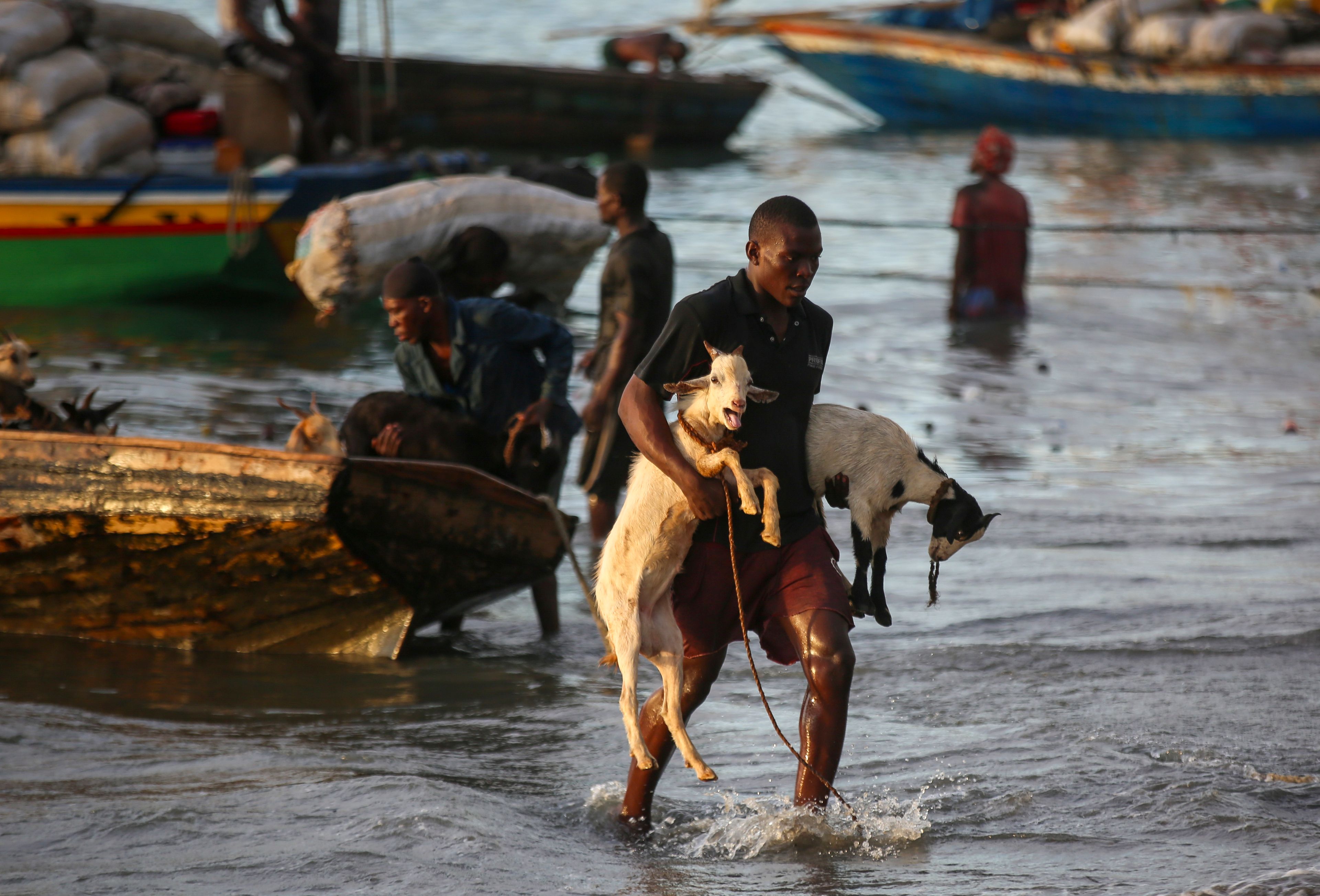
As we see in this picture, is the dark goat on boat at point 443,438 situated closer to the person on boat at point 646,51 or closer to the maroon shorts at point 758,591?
the maroon shorts at point 758,591

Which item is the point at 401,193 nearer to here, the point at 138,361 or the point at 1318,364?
the point at 138,361

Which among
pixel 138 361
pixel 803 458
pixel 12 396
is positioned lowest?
pixel 138 361

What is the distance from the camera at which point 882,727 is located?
5.10 m

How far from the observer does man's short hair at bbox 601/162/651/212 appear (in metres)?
6.27

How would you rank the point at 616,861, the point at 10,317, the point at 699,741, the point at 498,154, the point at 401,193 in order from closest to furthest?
the point at 616,861 → the point at 699,741 → the point at 401,193 → the point at 10,317 → the point at 498,154

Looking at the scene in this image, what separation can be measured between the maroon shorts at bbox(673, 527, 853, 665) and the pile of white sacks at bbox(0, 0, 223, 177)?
8.89 m

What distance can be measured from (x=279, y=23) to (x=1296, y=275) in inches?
395

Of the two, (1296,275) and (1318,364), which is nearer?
(1318,364)

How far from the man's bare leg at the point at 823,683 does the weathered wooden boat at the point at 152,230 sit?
9.18m

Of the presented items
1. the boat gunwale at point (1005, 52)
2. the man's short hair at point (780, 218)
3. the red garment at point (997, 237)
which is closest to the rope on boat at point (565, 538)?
the man's short hair at point (780, 218)

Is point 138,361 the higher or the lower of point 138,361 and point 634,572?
the lower

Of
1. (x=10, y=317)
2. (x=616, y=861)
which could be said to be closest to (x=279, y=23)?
(x=10, y=317)

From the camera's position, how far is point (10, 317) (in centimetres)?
1230

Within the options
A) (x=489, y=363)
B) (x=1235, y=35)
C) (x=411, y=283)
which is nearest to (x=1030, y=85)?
(x=1235, y=35)
